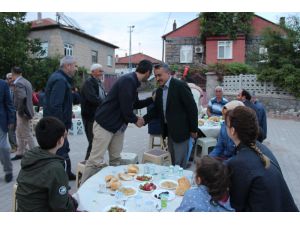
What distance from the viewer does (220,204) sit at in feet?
6.28

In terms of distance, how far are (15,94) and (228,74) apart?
13.2 metres

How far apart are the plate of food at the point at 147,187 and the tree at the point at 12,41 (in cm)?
1321

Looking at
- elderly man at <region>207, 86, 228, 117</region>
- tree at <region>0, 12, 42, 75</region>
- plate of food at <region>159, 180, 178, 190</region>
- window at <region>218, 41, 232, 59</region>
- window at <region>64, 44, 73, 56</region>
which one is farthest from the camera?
window at <region>218, 41, 232, 59</region>

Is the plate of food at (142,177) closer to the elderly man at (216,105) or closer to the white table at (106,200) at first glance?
the white table at (106,200)

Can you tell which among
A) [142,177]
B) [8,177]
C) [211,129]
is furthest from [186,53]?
[142,177]

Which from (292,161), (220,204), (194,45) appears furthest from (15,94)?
(194,45)

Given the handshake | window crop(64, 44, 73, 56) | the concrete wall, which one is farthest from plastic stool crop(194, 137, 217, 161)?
window crop(64, 44, 73, 56)

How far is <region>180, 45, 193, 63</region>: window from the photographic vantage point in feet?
78.5

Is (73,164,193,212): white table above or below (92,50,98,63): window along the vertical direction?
below

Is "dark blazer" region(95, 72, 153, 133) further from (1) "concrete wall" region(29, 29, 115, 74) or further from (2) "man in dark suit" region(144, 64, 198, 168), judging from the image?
(1) "concrete wall" region(29, 29, 115, 74)

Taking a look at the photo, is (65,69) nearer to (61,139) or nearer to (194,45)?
(61,139)

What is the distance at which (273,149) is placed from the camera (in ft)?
24.1

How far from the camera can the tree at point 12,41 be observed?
14.0 m

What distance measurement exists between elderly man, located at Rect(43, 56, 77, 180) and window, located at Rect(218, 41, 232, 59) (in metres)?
19.6
